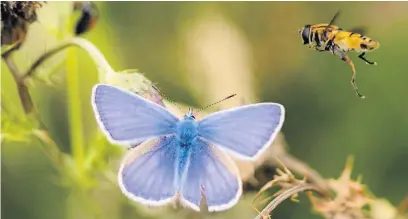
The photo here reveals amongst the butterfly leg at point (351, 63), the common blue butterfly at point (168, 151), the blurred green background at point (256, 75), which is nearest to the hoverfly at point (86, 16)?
the blurred green background at point (256, 75)

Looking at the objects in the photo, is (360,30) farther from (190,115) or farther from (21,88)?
(21,88)

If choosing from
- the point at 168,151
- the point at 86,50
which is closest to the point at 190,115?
the point at 168,151

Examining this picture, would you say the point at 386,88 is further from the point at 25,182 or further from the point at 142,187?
the point at 25,182

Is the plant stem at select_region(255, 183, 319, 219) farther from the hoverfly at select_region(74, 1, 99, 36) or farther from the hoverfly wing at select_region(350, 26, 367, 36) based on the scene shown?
the hoverfly at select_region(74, 1, 99, 36)

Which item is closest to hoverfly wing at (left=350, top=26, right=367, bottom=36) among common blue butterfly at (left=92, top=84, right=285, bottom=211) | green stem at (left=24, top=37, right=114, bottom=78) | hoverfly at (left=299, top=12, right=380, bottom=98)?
hoverfly at (left=299, top=12, right=380, bottom=98)

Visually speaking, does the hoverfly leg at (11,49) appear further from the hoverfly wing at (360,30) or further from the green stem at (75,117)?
the hoverfly wing at (360,30)

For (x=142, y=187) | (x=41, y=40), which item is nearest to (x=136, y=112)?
(x=142, y=187)

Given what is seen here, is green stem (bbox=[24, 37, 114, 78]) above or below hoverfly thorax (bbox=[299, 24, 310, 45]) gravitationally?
below
